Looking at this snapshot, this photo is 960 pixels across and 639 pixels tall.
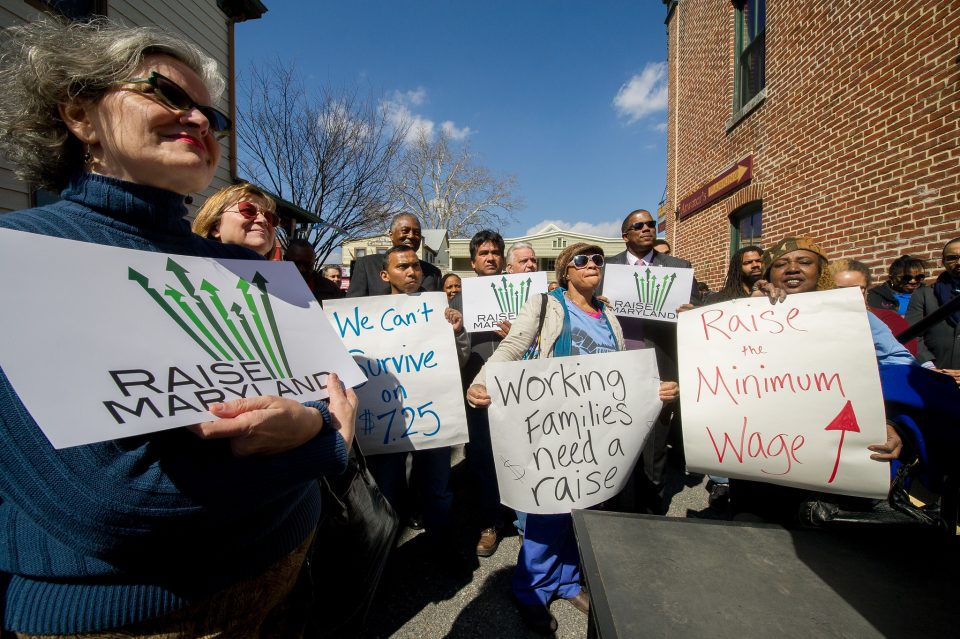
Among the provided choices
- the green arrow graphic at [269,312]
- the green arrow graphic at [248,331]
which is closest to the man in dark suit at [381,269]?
the green arrow graphic at [269,312]

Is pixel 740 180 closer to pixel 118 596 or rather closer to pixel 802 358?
pixel 802 358

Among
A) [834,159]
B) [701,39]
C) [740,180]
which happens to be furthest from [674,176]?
[834,159]

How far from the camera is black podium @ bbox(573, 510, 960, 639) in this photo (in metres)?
0.88

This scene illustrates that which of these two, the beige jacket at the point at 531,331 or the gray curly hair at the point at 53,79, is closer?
the gray curly hair at the point at 53,79

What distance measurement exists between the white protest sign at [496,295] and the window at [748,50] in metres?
6.00

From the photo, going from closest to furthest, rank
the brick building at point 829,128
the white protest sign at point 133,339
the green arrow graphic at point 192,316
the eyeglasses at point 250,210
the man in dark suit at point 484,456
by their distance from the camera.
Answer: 1. the white protest sign at point 133,339
2. the green arrow graphic at point 192,316
3. the eyeglasses at point 250,210
4. the man in dark suit at point 484,456
5. the brick building at point 829,128

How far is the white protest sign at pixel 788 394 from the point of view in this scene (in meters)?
1.43

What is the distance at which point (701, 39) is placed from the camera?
840cm

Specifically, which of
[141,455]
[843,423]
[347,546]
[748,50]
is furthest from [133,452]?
[748,50]

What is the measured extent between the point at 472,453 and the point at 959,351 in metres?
3.86

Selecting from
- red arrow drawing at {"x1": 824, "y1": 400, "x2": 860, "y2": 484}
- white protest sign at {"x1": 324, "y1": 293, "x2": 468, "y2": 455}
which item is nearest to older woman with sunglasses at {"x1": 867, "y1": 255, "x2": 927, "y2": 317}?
red arrow drawing at {"x1": 824, "y1": 400, "x2": 860, "y2": 484}

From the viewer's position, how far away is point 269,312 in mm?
983

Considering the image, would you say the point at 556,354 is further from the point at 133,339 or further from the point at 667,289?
the point at 133,339

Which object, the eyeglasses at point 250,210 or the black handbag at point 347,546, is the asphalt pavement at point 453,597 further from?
the eyeglasses at point 250,210
